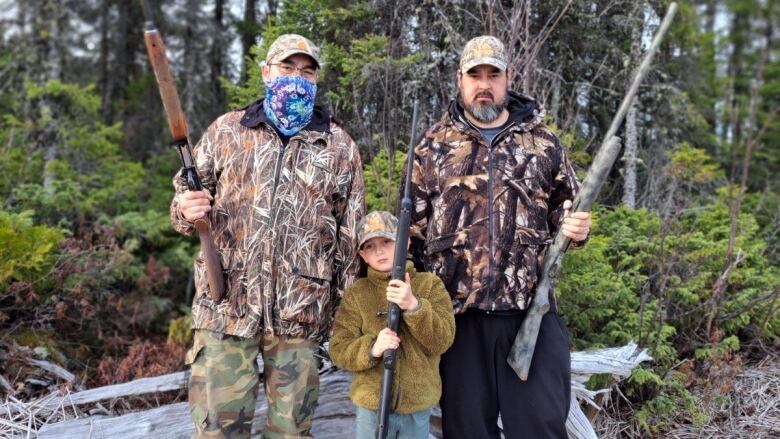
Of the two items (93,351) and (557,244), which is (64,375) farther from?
(557,244)

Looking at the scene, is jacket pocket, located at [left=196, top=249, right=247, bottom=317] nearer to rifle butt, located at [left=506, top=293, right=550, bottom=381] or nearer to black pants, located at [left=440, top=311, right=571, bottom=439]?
black pants, located at [left=440, top=311, right=571, bottom=439]

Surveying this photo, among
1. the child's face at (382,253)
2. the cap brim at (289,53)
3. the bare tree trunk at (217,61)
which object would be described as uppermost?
the bare tree trunk at (217,61)

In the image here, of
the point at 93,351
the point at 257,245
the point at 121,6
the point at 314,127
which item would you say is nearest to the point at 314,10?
the point at 314,127

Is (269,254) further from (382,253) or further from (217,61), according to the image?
(217,61)

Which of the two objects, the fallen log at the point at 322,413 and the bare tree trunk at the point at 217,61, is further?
the bare tree trunk at the point at 217,61

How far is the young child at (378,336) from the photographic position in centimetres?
338

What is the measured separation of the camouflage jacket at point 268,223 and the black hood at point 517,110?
77cm

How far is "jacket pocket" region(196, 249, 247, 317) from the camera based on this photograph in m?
3.46

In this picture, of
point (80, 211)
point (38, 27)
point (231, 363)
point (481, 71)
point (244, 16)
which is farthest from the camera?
point (244, 16)

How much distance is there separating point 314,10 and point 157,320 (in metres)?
5.00

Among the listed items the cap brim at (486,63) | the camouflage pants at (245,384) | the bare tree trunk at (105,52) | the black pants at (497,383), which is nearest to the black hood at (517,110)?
the cap brim at (486,63)

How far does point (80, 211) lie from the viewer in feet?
27.6

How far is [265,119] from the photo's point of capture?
11.7 feet

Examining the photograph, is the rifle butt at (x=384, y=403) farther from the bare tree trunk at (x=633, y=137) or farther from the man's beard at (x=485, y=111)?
the bare tree trunk at (x=633, y=137)
